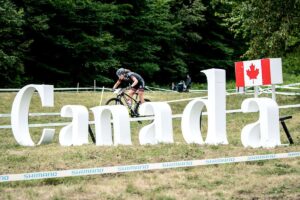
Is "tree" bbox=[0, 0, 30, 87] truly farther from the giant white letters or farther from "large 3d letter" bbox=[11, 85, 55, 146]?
the giant white letters

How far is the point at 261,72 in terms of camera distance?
13.3 meters

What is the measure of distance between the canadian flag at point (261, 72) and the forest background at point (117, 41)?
1069 cm

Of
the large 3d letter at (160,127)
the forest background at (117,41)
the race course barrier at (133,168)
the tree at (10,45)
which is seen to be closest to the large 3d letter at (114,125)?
the large 3d letter at (160,127)

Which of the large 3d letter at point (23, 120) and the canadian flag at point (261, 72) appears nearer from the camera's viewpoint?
the large 3d letter at point (23, 120)

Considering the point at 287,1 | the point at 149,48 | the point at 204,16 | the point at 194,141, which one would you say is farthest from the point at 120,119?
the point at 204,16

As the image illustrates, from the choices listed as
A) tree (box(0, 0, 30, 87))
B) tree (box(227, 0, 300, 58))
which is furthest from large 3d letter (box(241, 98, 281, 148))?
tree (box(0, 0, 30, 87))

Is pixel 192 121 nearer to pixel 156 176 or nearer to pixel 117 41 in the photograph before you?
pixel 156 176

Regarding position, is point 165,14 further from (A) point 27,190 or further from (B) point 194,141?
(A) point 27,190

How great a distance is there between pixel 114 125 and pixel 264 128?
9.89ft

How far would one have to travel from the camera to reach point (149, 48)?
5116 centimetres

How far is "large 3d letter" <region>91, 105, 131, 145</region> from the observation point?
11711mm

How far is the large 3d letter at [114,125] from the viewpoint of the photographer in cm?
1171

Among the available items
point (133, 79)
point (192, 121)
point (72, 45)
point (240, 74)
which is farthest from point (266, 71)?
point (72, 45)

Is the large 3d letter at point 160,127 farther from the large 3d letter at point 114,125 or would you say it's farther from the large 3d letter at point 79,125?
the large 3d letter at point 79,125
